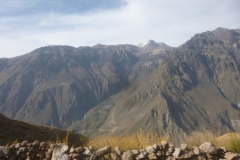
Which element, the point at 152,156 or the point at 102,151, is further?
the point at 102,151

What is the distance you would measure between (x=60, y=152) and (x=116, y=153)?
2085mm

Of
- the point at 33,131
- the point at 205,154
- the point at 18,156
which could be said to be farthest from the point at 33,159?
the point at 33,131

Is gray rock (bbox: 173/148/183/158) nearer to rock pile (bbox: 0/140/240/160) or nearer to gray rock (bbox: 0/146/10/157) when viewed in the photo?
rock pile (bbox: 0/140/240/160)

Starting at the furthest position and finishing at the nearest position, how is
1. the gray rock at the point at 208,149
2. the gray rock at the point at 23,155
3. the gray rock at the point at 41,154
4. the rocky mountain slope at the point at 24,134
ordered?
the rocky mountain slope at the point at 24,134 < the gray rock at the point at 23,155 < the gray rock at the point at 41,154 < the gray rock at the point at 208,149

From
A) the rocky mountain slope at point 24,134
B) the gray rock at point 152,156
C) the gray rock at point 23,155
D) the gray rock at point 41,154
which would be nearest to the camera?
the gray rock at point 152,156

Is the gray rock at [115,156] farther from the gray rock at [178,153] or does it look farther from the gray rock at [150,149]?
the gray rock at [178,153]

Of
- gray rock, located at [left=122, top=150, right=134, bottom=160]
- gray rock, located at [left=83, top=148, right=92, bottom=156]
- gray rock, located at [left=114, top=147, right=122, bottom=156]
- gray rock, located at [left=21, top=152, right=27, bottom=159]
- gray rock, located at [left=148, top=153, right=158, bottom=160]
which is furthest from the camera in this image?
gray rock, located at [left=21, top=152, right=27, bottom=159]

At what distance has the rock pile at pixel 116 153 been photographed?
316 inches

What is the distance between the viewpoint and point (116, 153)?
8703 mm

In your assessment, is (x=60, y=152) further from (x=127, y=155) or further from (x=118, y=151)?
(x=127, y=155)

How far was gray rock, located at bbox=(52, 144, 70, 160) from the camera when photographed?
8.98 metres

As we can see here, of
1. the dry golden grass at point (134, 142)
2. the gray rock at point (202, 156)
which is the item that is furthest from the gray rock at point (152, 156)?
the gray rock at point (202, 156)

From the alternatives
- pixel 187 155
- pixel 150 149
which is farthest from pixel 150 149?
pixel 187 155

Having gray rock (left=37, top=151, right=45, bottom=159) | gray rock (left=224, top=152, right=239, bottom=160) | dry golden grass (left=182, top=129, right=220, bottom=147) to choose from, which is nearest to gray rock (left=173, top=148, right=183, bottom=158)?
dry golden grass (left=182, top=129, right=220, bottom=147)
